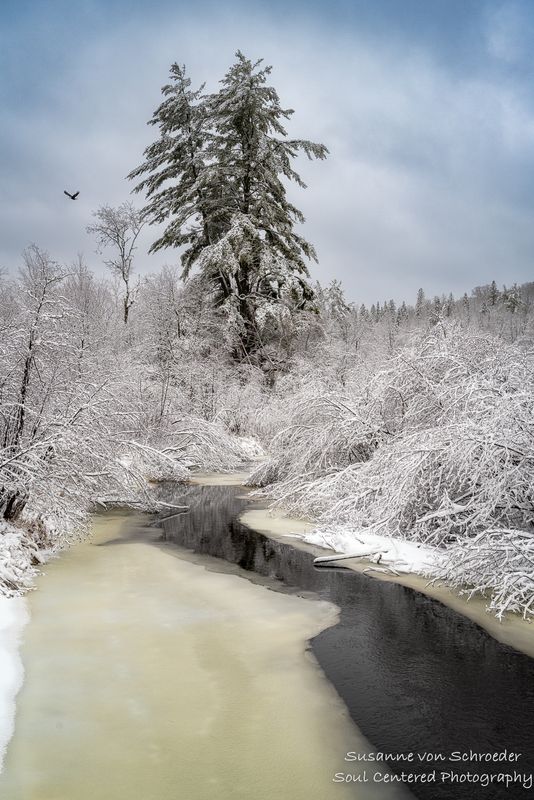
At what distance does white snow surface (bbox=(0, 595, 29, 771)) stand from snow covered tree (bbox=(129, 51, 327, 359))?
20.5 meters

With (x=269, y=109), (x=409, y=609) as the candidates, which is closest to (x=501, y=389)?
(x=409, y=609)

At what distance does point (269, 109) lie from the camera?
26797mm

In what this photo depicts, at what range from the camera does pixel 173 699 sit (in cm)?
478

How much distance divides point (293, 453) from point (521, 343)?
662 cm

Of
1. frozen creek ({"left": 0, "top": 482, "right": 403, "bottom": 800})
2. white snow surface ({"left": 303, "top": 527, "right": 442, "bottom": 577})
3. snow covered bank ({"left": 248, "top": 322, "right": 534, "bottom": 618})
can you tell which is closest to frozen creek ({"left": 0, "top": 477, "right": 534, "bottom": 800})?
frozen creek ({"left": 0, "top": 482, "right": 403, "bottom": 800})

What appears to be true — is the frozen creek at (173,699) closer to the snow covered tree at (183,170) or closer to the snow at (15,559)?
the snow at (15,559)

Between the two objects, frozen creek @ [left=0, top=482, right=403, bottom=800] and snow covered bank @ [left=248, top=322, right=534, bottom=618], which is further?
snow covered bank @ [left=248, top=322, right=534, bottom=618]

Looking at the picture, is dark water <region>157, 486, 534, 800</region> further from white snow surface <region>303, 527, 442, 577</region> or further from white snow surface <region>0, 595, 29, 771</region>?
white snow surface <region>0, 595, 29, 771</region>

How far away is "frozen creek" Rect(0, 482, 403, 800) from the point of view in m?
3.71

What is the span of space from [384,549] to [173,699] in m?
5.68

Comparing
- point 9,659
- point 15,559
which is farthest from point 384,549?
point 9,659

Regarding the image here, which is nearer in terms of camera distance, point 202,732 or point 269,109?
point 202,732

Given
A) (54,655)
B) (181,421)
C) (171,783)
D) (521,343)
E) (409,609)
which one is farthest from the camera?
(181,421)

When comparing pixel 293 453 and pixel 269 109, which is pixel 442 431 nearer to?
pixel 293 453
